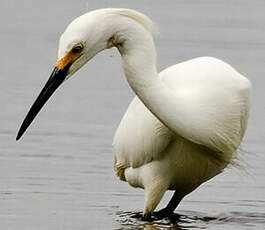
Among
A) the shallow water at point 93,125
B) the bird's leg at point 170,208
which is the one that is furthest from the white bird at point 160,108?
the shallow water at point 93,125

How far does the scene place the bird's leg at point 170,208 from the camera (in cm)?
1270

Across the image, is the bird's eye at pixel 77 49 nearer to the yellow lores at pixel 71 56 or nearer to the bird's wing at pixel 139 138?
the yellow lores at pixel 71 56

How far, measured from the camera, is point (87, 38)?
1052 cm

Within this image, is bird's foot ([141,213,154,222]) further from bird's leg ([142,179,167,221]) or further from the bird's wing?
the bird's wing

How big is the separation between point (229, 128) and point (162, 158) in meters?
0.87

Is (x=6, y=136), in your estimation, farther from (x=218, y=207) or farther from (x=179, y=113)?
(x=179, y=113)

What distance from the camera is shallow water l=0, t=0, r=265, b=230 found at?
41.7 feet

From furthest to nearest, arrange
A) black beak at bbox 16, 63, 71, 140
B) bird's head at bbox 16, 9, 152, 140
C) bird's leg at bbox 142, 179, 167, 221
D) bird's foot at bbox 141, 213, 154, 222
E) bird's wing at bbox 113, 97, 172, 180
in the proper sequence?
1. bird's foot at bbox 141, 213, 154, 222
2. bird's leg at bbox 142, 179, 167, 221
3. bird's wing at bbox 113, 97, 172, 180
4. black beak at bbox 16, 63, 71, 140
5. bird's head at bbox 16, 9, 152, 140

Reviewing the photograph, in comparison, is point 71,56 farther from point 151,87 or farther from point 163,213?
point 163,213

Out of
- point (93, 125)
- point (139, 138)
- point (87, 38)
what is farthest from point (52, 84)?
point (93, 125)

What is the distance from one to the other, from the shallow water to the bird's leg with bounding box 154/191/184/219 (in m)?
0.09

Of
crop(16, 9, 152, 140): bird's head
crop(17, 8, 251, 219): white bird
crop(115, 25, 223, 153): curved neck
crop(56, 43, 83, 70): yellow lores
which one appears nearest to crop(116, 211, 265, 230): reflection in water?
crop(17, 8, 251, 219): white bird

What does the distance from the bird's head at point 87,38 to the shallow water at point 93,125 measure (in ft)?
6.23

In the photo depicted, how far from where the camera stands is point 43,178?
13.7 meters
